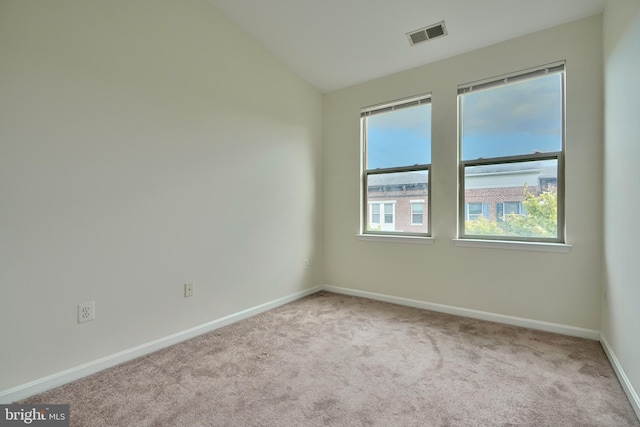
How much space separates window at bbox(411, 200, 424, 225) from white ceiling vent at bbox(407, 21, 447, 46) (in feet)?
5.47

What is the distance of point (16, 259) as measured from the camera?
1.79m

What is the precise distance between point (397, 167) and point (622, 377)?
258cm

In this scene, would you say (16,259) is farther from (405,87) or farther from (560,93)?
(560,93)

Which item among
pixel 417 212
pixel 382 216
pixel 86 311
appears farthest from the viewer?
pixel 382 216

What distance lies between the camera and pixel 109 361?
2.14 m

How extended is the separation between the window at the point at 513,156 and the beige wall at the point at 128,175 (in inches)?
82.1

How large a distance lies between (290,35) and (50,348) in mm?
3300

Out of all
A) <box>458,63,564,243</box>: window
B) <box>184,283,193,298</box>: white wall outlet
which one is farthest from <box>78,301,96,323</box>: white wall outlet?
<box>458,63,564,243</box>: window

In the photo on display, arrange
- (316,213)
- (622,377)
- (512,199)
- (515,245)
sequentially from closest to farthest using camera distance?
1. (622,377)
2. (515,245)
3. (512,199)
4. (316,213)

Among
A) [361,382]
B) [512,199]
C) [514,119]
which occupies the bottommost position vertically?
[361,382]

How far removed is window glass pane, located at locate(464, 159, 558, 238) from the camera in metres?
2.79

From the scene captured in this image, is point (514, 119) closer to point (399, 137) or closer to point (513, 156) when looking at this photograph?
point (513, 156)

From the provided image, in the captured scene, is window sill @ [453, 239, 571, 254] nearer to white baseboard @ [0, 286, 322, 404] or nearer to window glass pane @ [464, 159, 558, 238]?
window glass pane @ [464, 159, 558, 238]

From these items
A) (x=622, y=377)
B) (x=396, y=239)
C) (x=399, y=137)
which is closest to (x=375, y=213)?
(x=396, y=239)
